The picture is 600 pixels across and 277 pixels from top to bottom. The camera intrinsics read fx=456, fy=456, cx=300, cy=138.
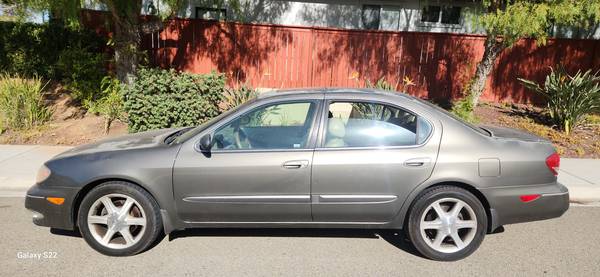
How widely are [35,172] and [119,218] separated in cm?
298

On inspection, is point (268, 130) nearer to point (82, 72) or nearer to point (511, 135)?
point (511, 135)

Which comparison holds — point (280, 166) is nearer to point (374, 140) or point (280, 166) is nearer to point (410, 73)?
point (374, 140)

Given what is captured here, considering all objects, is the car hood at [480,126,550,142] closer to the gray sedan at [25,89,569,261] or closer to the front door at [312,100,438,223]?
the gray sedan at [25,89,569,261]

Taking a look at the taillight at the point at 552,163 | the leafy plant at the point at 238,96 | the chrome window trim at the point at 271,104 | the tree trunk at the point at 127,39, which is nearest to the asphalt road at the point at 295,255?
the taillight at the point at 552,163

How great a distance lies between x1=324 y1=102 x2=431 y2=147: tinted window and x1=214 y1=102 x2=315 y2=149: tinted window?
0.23m

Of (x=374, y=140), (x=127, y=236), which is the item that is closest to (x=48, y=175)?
(x=127, y=236)

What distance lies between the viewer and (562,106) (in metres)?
8.73

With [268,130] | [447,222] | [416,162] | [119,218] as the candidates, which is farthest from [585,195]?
[119,218]

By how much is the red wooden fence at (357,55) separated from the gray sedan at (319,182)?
776cm

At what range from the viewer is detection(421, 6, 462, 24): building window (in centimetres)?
1410

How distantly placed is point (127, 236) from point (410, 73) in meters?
9.40

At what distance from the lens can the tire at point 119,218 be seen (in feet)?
12.5

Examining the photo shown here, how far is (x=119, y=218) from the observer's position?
12.6 ft

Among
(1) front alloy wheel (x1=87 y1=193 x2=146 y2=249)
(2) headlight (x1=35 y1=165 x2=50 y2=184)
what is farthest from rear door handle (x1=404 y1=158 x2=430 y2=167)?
(2) headlight (x1=35 y1=165 x2=50 y2=184)
